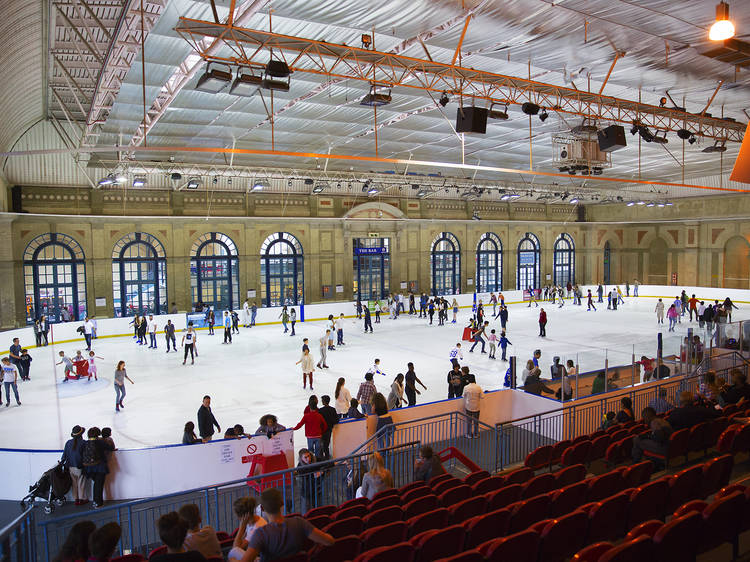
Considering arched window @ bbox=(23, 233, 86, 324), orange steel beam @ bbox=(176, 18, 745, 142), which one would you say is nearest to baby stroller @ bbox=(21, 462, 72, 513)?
orange steel beam @ bbox=(176, 18, 745, 142)

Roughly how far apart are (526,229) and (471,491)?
1468 inches

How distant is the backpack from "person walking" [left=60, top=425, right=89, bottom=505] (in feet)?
0.32

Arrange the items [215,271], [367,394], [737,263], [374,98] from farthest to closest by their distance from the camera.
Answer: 1. [737,263]
2. [215,271]
3. [374,98]
4. [367,394]

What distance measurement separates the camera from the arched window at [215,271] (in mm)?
28812

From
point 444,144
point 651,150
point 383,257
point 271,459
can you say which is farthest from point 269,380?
point 651,150

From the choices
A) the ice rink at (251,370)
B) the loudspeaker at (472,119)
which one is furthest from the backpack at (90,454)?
the loudspeaker at (472,119)

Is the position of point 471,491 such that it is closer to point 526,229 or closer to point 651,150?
point 651,150

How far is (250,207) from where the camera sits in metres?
30.0

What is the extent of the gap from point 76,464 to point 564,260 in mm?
41213

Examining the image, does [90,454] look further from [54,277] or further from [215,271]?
[215,271]

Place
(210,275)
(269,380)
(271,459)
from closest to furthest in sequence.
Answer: (271,459) < (269,380) < (210,275)

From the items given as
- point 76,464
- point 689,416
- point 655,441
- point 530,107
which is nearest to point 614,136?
point 530,107

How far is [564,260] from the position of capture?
43562 millimetres

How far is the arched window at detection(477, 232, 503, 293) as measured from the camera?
1533 inches
